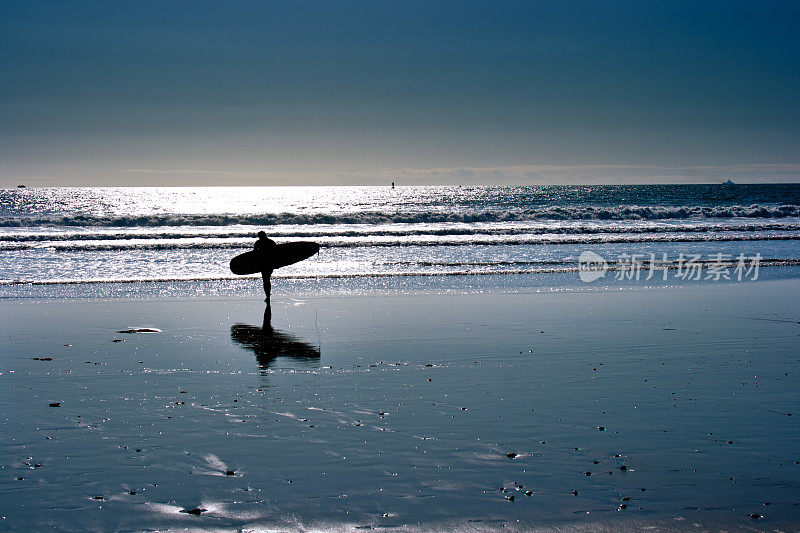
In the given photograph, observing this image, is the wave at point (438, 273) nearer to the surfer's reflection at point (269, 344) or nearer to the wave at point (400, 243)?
the surfer's reflection at point (269, 344)

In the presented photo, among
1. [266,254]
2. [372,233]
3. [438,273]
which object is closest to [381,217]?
[372,233]

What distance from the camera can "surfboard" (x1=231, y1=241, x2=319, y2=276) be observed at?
19837 mm

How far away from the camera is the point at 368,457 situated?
6602 millimetres

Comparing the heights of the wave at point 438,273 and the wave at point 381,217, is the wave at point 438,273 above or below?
below

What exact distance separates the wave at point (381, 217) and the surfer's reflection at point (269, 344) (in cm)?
4393

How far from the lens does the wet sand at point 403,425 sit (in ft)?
18.2

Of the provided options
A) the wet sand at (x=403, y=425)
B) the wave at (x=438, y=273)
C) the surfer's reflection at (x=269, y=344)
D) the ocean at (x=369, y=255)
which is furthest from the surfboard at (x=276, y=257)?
the wet sand at (x=403, y=425)

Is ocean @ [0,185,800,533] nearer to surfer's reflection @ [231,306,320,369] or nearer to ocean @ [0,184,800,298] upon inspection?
surfer's reflection @ [231,306,320,369]

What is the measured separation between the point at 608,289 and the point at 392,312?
6830 mm

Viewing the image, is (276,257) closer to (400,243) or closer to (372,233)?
(400,243)

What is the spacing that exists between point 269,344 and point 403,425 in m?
5.11

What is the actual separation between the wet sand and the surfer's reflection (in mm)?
79

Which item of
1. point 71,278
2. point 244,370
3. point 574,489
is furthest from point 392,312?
point 71,278

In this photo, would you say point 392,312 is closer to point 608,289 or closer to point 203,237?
point 608,289
